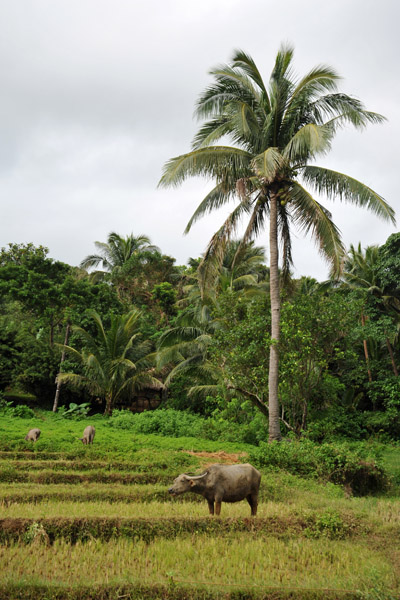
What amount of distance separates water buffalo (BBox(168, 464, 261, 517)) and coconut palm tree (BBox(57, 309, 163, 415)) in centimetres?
1375

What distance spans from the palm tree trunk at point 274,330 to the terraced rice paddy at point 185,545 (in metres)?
3.04

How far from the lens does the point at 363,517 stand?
656 centimetres

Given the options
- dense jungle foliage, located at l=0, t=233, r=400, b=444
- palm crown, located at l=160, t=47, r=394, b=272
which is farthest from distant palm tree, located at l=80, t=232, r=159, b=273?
palm crown, located at l=160, t=47, r=394, b=272

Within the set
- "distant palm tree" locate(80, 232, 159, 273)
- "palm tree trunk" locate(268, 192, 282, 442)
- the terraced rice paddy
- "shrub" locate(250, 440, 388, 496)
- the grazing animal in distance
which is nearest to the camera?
the terraced rice paddy

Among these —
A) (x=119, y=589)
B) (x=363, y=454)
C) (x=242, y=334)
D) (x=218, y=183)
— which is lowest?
(x=119, y=589)

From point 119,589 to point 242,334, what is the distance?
389 inches

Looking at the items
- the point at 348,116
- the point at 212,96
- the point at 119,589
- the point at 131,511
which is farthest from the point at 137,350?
the point at 119,589

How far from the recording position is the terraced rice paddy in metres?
4.12

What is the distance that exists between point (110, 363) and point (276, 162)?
39.5 ft

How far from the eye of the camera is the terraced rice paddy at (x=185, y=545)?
4121mm

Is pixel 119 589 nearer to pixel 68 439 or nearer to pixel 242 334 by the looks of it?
pixel 68 439

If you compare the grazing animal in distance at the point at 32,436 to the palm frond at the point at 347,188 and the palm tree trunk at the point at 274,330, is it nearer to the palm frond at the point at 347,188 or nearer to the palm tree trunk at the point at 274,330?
the palm tree trunk at the point at 274,330

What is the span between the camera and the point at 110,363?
20.1 m

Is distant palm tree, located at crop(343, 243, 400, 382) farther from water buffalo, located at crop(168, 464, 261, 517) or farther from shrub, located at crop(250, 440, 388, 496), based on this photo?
water buffalo, located at crop(168, 464, 261, 517)
